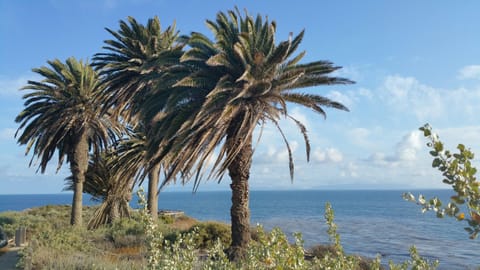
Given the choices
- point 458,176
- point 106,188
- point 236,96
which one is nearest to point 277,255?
point 458,176

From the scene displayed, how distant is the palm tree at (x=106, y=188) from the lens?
23172 millimetres

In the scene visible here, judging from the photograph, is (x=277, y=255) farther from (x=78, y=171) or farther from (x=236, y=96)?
(x=78, y=171)

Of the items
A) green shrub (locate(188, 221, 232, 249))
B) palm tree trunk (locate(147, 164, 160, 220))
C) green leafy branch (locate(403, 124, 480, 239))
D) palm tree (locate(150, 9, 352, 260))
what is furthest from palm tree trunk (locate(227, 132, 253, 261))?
green leafy branch (locate(403, 124, 480, 239))

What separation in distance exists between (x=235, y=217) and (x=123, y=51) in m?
10.5

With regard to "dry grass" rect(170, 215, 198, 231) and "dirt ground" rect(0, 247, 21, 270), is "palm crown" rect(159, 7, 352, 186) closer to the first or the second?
"dirt ground" rect(0, 247, 21, 270)

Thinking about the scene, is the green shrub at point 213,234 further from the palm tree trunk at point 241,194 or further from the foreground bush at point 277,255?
the foreground bush at point 277,255

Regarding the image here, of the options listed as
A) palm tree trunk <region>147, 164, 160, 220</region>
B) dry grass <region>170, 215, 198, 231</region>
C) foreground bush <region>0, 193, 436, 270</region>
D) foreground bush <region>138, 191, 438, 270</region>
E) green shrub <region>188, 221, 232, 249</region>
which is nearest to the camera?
foreground bush <region>138, 191, 438, 270</region>

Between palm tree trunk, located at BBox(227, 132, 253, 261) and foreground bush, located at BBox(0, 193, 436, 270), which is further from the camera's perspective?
palm tree trunk, located at BBox(227, 132, 253, 261)

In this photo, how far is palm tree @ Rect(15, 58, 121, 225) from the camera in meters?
21.8

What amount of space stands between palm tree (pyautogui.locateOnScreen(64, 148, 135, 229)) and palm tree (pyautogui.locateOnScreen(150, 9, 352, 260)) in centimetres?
915

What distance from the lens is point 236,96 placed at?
13.2 meters

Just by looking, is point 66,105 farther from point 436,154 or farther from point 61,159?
point 436,154

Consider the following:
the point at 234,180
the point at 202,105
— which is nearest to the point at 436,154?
the point at 202,105

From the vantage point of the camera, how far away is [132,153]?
73.4ft
